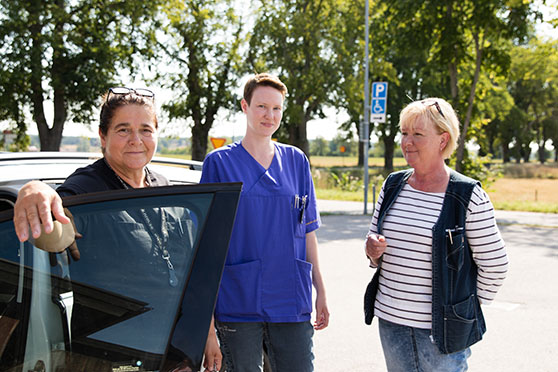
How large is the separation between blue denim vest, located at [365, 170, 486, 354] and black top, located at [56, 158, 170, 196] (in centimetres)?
133

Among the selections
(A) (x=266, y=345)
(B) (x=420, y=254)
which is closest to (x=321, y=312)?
(A) (x=266, y=345)

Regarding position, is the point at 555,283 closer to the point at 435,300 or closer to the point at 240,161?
the point at 435,300

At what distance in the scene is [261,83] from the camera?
2529 mm

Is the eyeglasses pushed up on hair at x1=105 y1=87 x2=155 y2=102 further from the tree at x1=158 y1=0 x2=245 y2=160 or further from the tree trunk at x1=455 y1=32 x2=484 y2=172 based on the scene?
the tree at x1=158 y1=0 x2=245 y2=160

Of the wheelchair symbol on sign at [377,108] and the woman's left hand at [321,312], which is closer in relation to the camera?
the woman's left hand at [321,312]

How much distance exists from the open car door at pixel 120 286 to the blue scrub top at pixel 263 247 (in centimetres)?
71

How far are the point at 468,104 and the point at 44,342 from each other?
16083mm

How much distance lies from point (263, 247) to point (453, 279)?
813 mm

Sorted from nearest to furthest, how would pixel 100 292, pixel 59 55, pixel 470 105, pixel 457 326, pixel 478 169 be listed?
1. pixel 100 292
2. pixel 457 326
3. pixel 470 105
4. pixel 478 169
5. pixel 59 55

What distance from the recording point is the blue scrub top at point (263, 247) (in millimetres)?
2393

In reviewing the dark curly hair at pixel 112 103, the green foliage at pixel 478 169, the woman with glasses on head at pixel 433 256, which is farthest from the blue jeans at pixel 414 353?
the green foliage at pixel 478 169

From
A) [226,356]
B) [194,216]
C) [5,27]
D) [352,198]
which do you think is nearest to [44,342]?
[194,216]

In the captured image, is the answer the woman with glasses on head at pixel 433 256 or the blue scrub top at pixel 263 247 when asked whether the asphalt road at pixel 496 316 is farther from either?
the blue scrub top at pixel 263 247

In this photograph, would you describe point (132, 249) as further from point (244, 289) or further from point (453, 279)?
point (453, 279)
